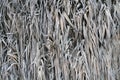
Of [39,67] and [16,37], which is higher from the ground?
[16,37]

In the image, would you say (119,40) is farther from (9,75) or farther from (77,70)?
(9,75)

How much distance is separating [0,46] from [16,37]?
15cm

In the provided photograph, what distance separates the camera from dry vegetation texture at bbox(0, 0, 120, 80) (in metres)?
3.32

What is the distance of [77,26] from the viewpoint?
11.1 feet

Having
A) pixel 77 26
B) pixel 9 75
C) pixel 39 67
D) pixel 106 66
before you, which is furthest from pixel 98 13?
pixel 9 75

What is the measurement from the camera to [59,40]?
333 centimetres

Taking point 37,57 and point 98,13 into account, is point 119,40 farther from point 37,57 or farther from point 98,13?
point 37,57

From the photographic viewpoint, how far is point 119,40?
11.1ft

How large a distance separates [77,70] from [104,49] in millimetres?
291

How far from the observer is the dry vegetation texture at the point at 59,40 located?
3316 millimetres

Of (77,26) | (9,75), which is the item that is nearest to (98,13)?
(77,26)

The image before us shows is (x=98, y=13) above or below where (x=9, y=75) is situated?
above

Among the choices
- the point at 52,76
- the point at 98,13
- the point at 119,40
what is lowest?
the point at 52,76

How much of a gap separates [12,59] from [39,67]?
229mm
